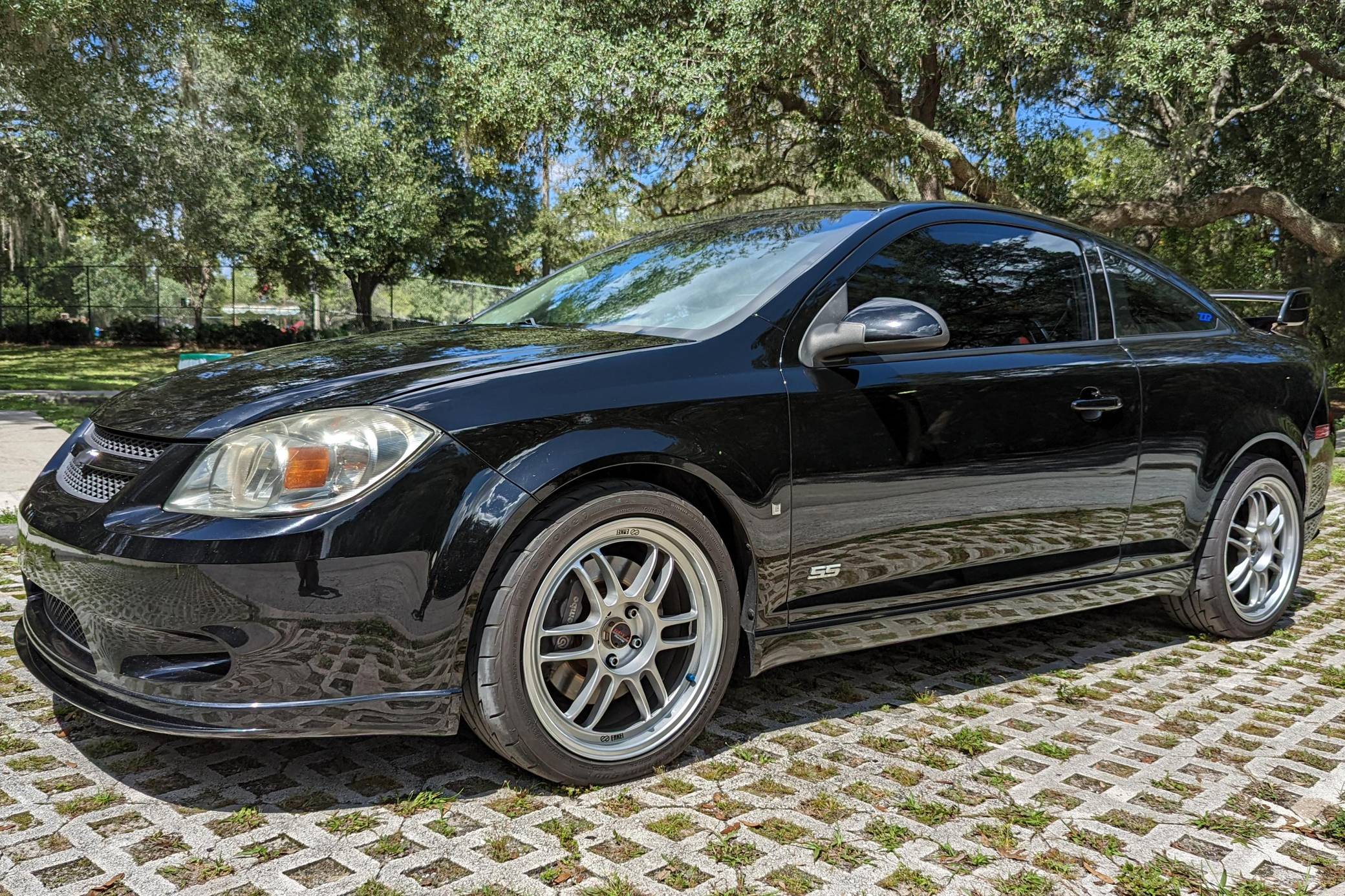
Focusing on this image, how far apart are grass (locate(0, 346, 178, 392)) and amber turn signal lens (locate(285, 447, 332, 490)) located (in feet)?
39.8

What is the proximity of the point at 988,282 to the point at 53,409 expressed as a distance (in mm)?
12672

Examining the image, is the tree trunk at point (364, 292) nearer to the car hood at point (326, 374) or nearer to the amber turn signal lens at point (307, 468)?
the car hood at point (326, 374)

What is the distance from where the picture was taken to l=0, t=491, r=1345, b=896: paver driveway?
2443 mm

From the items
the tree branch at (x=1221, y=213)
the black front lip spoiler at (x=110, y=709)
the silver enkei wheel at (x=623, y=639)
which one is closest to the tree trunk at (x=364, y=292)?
the tree branch at (x=1221, y=213)

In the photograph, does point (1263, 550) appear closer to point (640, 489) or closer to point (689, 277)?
point (689, 277)

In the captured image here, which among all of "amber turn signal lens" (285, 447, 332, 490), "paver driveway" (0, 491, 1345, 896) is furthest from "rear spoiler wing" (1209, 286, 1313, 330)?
"amber turn signal lens" (285, 447, 332, 490)

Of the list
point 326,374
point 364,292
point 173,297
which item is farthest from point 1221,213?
point 173,297

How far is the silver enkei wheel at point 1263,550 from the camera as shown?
15.1 ft

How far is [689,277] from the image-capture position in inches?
143

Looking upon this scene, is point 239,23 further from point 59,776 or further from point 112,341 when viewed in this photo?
point 112,341

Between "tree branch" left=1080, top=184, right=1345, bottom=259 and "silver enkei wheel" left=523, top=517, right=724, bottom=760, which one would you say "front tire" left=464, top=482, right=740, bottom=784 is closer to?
"silver enkei wheel" left=523, top=517, right=724, bottom=760

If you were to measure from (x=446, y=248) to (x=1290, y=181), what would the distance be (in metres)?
22.7

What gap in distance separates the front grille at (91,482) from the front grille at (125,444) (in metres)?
0.06

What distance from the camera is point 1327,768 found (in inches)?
126
